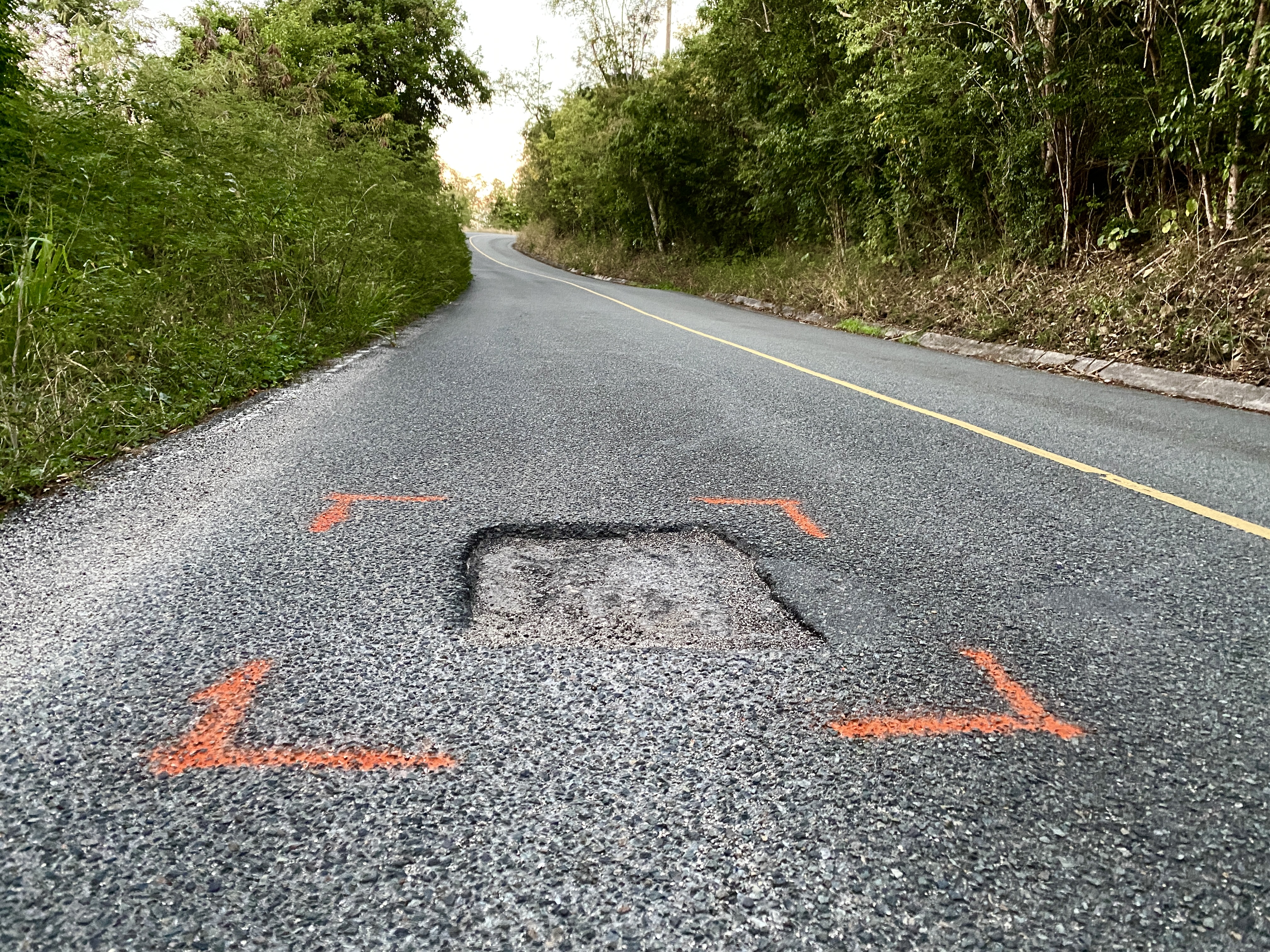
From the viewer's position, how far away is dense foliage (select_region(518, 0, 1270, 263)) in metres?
9.12

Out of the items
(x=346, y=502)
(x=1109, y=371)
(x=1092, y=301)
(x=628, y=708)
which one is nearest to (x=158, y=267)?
(x=346, y=502)

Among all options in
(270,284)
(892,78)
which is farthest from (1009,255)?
(270,284)

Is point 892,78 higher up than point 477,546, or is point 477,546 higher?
point 892,78

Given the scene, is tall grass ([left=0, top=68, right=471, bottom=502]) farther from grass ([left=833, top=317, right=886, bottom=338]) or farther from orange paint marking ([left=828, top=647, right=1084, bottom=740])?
grass ([left=833, top=317, right=886, bottom=338])

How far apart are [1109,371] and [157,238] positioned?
366 inches

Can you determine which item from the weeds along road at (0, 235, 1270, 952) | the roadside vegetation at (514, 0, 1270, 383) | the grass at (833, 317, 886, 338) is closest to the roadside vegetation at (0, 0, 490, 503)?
the weeds along road at (0, 235, 1270, 952)

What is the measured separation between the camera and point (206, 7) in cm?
1672

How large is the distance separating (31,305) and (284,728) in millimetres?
3745

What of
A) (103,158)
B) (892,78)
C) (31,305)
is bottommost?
(31,305)

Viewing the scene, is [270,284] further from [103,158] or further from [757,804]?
[757,804]

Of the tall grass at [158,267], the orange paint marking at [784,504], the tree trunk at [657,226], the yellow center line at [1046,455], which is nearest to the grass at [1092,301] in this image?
the yellow center line at [1046,455]

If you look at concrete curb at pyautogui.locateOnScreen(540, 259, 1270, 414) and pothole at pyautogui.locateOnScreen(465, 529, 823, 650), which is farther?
concrete curb at pyautogui.locateOnScreen(540, 259, 1270, 414)

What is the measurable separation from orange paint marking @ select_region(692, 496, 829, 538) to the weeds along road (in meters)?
0.02

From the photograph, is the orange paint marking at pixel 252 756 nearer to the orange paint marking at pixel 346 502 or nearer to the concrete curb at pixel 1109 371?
the orange paint marking at pixel 346 502
